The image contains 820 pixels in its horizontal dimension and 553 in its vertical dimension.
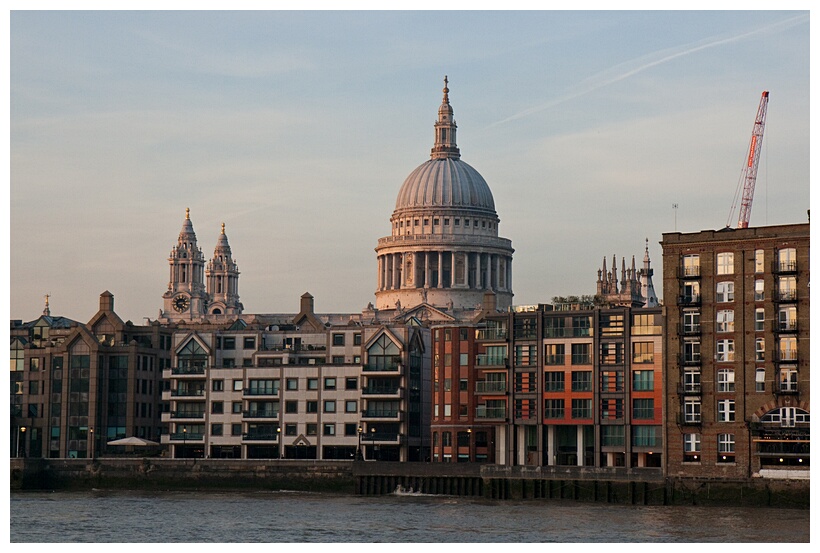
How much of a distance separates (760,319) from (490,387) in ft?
98.6

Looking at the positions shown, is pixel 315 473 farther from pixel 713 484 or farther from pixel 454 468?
pixel 713 484

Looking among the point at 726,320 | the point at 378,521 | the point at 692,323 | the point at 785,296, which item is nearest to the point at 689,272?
the point at 692,323

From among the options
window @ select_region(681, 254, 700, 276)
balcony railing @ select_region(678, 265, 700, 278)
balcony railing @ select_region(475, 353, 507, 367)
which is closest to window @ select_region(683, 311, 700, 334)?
balcony railing @ select_region(678, 265, 700, 278)

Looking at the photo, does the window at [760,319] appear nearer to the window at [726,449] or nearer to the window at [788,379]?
the window at [788,379]

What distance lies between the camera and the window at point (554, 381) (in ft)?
484

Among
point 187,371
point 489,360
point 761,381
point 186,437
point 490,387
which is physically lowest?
point 186,437

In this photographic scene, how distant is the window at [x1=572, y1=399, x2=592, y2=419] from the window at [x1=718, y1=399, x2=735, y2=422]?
56.5 ft

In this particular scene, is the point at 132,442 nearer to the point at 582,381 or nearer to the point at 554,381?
the point at 554,381

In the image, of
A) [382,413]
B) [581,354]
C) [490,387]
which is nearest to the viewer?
[581,354]

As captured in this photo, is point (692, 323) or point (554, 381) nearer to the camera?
point (692, 323)

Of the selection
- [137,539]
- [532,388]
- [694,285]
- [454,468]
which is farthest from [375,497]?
[137,539]

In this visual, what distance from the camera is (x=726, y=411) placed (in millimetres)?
129375

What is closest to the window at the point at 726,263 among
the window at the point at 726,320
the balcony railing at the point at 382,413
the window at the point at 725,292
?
the window at the point at 725,292

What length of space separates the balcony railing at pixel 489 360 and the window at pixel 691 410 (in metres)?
23.3
